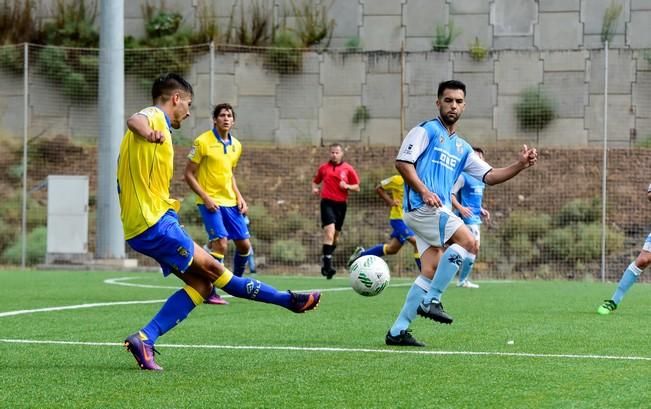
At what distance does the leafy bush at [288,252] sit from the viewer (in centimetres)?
2203

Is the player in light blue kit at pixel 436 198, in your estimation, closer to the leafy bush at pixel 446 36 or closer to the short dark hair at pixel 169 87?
the short dark hair at pixel 169 87

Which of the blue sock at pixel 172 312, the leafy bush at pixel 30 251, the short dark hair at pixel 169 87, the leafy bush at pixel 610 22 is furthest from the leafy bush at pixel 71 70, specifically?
the blue sock at pixel 172 312

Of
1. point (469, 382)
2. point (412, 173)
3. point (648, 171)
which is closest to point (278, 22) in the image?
point (648, 171)

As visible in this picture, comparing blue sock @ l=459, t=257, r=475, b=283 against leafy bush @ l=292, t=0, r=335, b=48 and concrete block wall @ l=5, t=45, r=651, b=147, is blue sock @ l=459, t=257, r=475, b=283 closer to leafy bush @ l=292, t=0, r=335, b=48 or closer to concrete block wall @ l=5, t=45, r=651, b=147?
concrete block wall @ l=5, t=45, r=651, b=147

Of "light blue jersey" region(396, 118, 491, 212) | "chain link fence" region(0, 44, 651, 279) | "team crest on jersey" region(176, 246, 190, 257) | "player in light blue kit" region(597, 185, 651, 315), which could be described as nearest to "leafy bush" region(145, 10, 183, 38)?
"chain link fence" region(0, 44, 651, 279)

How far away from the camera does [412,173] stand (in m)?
8.85

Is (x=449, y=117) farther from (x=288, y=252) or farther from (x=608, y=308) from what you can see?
(x=288, y=252)

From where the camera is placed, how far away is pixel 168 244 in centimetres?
752

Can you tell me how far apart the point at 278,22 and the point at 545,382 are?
19.6 m

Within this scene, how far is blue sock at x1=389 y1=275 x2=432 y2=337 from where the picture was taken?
860 cm

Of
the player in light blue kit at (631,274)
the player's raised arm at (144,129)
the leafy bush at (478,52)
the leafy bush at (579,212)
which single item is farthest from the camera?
the leafy bush at (478,52)

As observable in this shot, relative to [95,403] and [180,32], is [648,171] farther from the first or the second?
[95,403]

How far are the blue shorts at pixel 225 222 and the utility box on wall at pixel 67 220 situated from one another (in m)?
8.60

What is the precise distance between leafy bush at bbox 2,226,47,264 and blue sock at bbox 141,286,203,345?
1522 cm
